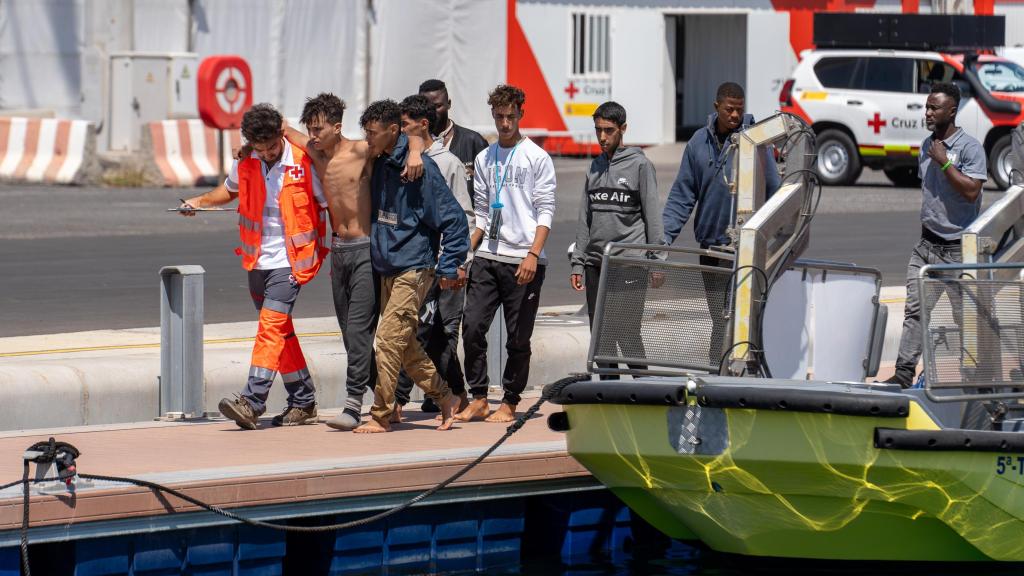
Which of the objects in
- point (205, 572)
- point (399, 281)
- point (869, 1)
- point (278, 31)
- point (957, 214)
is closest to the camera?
point (205, 572)

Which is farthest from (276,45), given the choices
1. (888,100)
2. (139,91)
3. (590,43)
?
(888,100)

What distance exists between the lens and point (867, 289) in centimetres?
963

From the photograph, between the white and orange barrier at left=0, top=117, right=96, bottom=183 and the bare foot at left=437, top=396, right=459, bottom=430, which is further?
the white and orange barrier at left=0, top=117, right=96, bottom=183

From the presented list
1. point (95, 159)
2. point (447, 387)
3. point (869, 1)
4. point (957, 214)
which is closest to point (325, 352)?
point (447, 387)

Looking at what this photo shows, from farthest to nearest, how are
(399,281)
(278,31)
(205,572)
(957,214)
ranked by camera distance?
1. (278,31)
2. (957,214)
3. (399,281)
4. (205,572)

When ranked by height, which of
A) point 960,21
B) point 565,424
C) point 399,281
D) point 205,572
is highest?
point 960,21

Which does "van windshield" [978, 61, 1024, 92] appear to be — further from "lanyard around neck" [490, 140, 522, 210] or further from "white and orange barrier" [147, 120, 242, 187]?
"lanyard around neck" [490, 140, 522, 210]

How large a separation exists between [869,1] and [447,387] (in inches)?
1006

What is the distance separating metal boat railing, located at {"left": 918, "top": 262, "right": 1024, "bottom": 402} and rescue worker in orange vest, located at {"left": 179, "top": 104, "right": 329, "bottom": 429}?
333 cm

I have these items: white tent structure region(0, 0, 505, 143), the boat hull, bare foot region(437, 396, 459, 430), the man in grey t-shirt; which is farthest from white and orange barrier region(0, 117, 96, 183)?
the boat hull

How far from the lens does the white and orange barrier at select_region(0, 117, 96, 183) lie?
2548 cm

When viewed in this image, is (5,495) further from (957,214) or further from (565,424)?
(957,214)

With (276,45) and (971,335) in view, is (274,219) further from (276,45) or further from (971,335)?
(276,45)

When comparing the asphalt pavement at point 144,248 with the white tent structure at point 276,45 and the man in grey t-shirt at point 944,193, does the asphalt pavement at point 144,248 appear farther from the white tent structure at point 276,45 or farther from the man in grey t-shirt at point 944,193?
the man in grey t-shirt at point 944,193
